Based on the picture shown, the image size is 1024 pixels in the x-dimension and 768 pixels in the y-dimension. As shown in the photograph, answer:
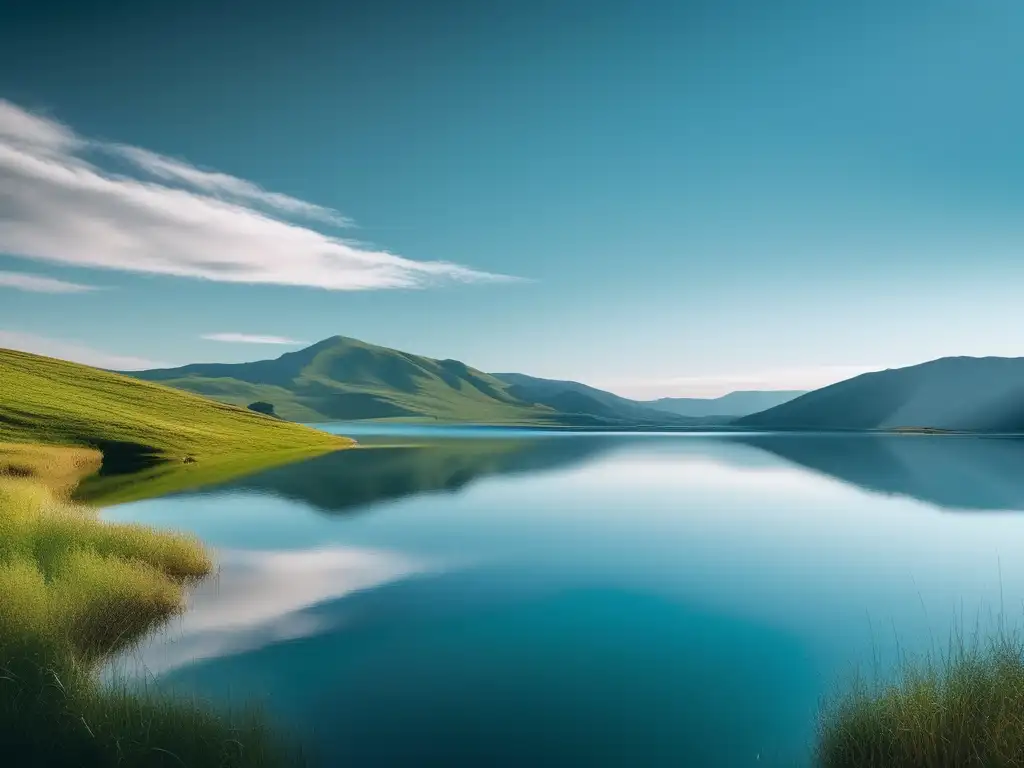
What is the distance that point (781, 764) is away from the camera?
13.8 metres

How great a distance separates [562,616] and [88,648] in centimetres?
1587

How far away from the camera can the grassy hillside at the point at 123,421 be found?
7956 centimetres

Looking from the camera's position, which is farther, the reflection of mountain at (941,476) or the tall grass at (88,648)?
the reflection of mountain at (941,476)

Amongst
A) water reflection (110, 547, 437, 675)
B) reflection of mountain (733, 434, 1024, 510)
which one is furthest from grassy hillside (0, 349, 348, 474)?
reflection of mountain (733, 434, 1024, 510)

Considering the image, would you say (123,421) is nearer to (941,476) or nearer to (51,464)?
(51,464)

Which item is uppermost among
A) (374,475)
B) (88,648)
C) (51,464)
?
(88,648)

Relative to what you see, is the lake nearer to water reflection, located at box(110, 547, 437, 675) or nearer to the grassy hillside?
water reflection, located at box(110, 547, 437, 675)

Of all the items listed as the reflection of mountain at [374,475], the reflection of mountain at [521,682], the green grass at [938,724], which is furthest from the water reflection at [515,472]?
the green grass at [938,724]

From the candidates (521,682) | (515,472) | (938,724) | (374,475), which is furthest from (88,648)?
(515,472)

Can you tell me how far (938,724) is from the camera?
12109mm

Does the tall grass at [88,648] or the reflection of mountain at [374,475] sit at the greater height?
the tall grass at [88,648]

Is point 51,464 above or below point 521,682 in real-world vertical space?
below

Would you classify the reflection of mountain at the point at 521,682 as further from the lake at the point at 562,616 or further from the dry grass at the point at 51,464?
the dry grass at the point at 51,464

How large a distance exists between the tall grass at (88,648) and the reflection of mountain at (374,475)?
24474mm
